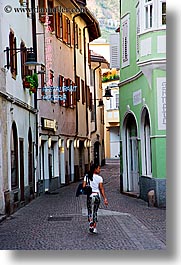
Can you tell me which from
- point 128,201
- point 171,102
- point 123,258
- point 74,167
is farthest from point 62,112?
point 123,258

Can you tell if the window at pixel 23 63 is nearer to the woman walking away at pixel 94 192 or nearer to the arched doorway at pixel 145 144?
the arched doorway at pixel 145 144

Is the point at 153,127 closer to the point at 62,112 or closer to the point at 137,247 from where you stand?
the point at 62,112

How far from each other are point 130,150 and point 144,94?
174 cm

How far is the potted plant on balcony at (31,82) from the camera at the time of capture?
14.6 meters

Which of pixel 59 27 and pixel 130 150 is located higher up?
pixel 59 27

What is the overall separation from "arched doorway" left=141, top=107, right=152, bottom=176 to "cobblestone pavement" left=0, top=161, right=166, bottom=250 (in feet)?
3.81

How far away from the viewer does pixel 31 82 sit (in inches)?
580

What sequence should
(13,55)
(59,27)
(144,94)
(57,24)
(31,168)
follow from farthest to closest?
1. (31,168)
2. (144,94)
3. (13,55)
4. (59,27)
5. (57,24)

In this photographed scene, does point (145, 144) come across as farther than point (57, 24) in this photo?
Yes

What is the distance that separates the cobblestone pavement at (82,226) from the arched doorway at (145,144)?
116 centimetres

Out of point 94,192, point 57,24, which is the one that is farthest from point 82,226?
point 57,24

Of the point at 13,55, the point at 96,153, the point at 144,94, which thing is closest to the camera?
the point at 96,153

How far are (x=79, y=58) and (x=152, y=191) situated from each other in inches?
101

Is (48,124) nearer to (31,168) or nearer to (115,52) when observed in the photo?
(31,168)
